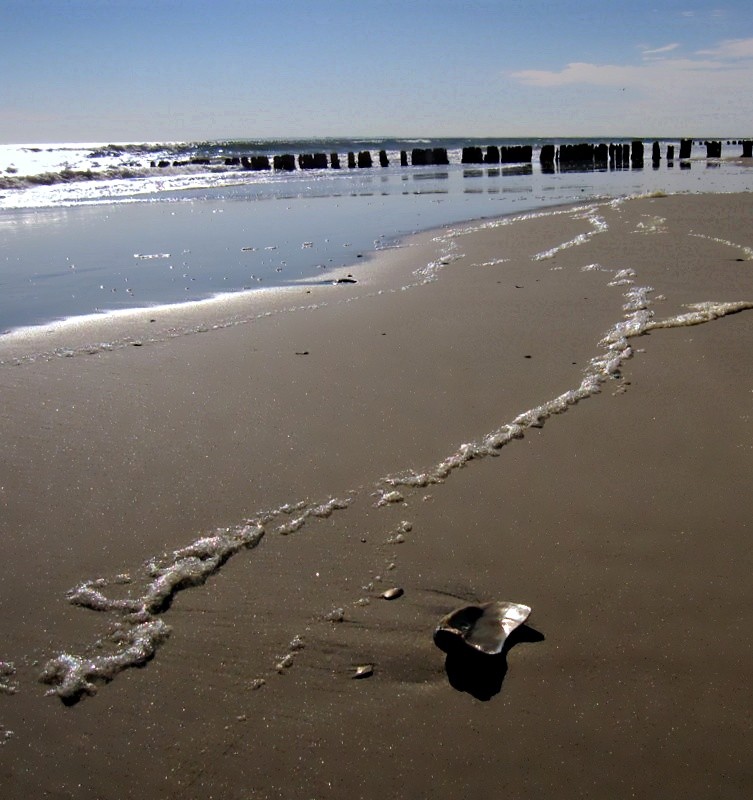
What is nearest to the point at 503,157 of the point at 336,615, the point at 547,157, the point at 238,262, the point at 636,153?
the point at 547,157

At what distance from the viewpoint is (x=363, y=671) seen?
82.7 inches

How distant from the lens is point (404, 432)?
369 centimetres

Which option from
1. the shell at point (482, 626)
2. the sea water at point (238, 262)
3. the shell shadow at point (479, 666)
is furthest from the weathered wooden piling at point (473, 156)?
the shell shadow at point (479, 666)

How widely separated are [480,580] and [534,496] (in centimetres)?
65

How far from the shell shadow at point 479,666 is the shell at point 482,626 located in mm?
11

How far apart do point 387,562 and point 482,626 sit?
20.1 inches

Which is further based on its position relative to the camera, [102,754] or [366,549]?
[366,549]

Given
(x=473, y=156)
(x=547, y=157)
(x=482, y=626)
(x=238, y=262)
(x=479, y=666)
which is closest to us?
(x=479, y=666)

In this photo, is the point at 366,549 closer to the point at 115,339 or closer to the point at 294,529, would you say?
the point at 294,529

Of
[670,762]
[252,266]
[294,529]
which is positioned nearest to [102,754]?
[294,529]

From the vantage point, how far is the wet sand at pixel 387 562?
5.99 ft

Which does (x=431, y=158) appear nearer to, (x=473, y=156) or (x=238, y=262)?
(x=473, y=156)

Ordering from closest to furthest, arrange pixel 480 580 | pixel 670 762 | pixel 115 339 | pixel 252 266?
pixel 670 762, pixel 480 580, pixel 115 339, pixel 252 266

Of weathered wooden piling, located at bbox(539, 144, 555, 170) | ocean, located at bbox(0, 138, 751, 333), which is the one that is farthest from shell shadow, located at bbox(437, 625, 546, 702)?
weathered wooden piling, located at bbox(539, 144, 555, 170)
